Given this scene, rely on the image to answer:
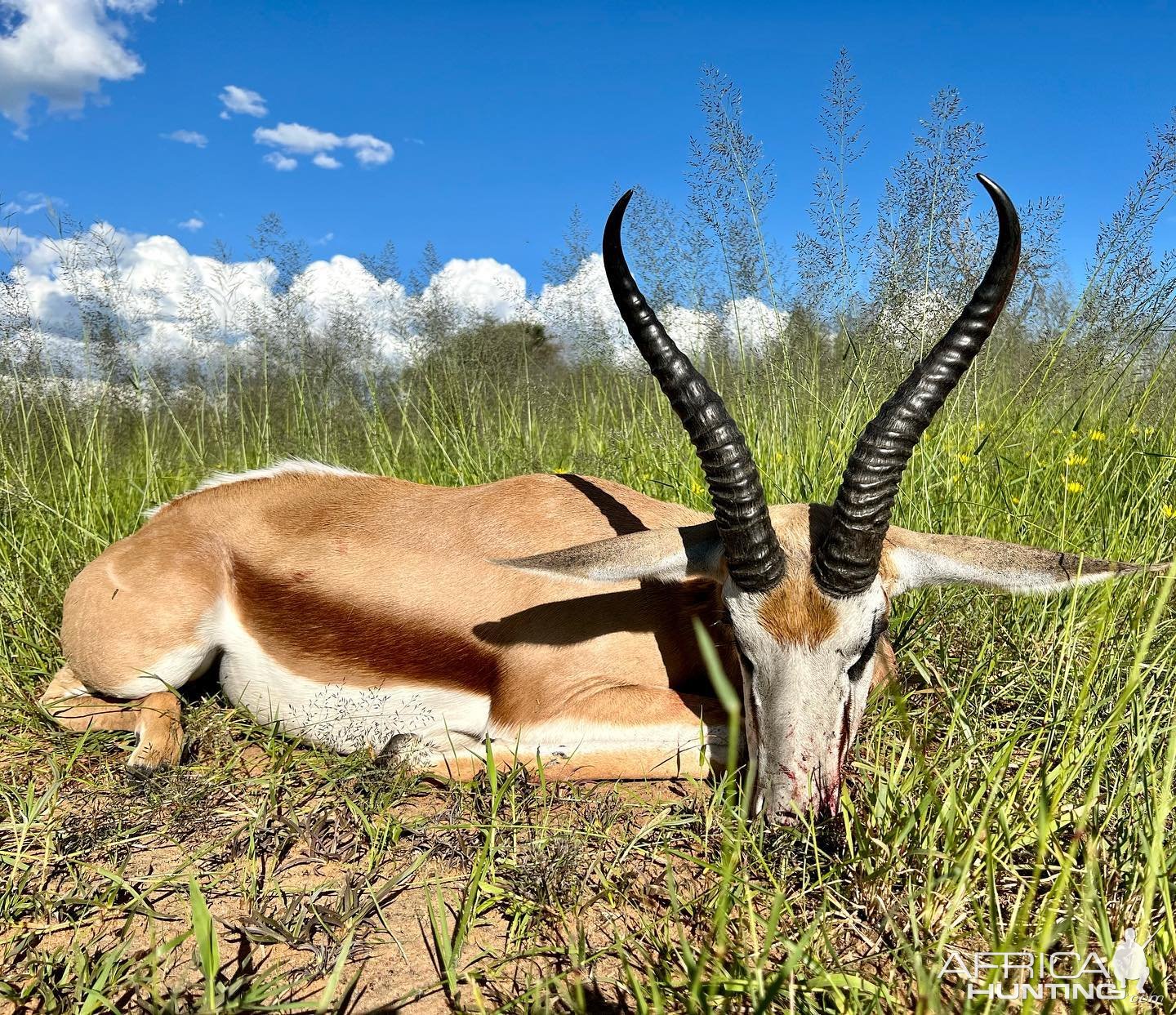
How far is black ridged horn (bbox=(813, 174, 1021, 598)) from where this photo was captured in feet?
8.46

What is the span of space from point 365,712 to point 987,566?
252 cm

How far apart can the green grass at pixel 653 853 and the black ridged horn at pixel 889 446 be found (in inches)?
21.0

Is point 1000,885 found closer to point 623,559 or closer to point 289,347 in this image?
point 623,559

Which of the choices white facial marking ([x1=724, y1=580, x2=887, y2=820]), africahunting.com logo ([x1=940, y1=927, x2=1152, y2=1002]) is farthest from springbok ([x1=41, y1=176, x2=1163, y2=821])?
africahunting.com logo ([x1=940, y1=927, x2=1152, y2=1002])

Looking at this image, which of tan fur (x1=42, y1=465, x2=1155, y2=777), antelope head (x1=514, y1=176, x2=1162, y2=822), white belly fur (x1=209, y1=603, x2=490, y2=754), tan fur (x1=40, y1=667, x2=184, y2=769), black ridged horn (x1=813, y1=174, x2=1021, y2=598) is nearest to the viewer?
antelope head (x1=514, y1=176, x2=1162, y2=822)

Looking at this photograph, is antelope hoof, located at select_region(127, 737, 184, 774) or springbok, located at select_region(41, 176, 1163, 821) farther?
antelope hoof, located at select_region(127, 737, 184, 774)

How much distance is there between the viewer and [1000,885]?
2.20 metres

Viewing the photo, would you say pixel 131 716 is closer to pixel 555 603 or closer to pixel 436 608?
pixel 436 608

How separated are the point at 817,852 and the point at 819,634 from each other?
66cm

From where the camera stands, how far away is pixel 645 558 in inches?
115

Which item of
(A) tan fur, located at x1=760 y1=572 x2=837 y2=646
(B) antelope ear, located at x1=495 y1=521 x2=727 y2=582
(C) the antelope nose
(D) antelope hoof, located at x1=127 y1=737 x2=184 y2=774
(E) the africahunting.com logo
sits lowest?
(D) antelope hoof, located at x1=127 y1=737 x2=184 y2=774

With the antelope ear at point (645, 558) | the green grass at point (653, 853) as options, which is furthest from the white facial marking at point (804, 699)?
the antelope ear at point (645, 558)

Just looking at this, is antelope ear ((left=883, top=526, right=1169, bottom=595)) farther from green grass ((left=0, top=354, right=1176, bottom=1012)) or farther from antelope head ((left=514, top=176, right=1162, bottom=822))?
green grass ((left=0, top=354, right=1176, bottom=1012))

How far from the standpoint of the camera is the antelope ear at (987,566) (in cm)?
265
